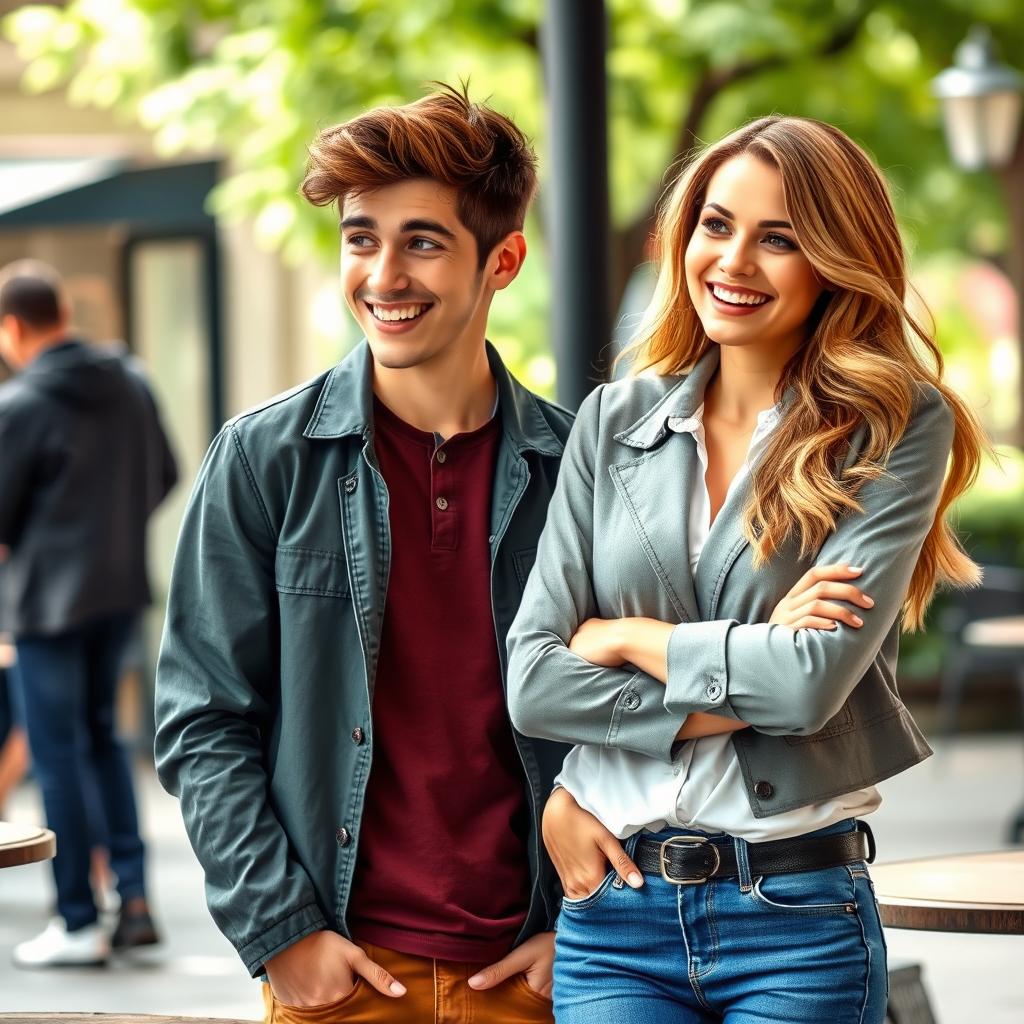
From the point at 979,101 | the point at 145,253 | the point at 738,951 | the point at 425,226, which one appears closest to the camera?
the point at 738,951

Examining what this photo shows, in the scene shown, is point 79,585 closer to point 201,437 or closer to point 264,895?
point 264,895

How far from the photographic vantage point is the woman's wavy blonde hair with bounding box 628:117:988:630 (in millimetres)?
2562

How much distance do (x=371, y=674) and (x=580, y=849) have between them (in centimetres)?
39

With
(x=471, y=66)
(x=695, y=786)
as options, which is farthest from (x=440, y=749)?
(x=471, y=66)

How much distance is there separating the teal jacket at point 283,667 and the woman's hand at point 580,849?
12 cm

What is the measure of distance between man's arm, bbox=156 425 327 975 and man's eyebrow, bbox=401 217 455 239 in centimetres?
38

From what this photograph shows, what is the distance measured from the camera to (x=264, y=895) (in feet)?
8.60

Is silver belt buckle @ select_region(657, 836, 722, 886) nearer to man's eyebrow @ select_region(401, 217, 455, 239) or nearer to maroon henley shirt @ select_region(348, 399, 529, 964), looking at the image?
maroon henley shirt @ select_region(348, 399, 529, 964)

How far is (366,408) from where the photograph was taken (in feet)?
9.11

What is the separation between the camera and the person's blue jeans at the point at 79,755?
6594 millimetres

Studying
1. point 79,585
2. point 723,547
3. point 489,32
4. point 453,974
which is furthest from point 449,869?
point 489,32

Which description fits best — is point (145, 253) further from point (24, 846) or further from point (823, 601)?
point (823, 601)

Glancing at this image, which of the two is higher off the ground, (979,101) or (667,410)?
(979,101)

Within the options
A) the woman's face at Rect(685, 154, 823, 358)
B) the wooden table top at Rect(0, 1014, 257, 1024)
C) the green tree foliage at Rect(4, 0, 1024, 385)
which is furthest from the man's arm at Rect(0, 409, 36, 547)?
the woman's face at Rect(685, 154, 823, 358)
